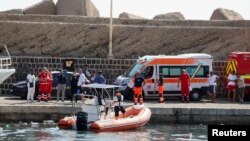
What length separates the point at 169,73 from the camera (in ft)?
126

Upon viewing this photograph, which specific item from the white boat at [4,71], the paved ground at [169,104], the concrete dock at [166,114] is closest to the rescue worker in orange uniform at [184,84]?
the paved ground at [169,104]

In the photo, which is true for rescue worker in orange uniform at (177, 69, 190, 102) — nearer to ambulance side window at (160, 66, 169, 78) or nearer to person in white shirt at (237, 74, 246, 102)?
ambulance side window at (160, 66, 169, 78)

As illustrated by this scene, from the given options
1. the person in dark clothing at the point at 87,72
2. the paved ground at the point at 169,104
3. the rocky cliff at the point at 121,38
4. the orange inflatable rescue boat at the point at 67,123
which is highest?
the rocky cliff at the point at 121,38

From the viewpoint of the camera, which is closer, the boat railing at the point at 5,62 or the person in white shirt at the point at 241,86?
the person in white shirt at the point at 241,86

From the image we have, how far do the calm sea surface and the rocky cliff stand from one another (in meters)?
16.1

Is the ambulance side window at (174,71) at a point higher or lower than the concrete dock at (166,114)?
higher

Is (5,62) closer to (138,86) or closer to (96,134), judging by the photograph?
(138,86)

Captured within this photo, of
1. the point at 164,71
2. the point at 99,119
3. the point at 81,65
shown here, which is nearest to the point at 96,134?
the point at 99,119

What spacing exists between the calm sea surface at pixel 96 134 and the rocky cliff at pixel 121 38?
1611 centimetres

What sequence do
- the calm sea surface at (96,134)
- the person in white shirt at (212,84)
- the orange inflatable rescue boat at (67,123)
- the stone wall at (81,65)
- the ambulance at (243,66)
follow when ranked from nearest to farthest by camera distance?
1. the calm sea surface at (96,134)
2. the orange inflatable rescue boat at (67,123)
3. the person in white shirt at (212,84)
4. the ambulance at (243,66)
5. the stone wall at (81,65)

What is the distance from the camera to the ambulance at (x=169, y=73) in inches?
1494

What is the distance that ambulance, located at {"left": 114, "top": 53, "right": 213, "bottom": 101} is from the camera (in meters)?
37.9

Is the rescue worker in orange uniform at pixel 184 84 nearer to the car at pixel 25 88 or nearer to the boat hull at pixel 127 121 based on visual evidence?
the boat hull at pixel 127 121

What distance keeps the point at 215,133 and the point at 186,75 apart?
17.5 meters
